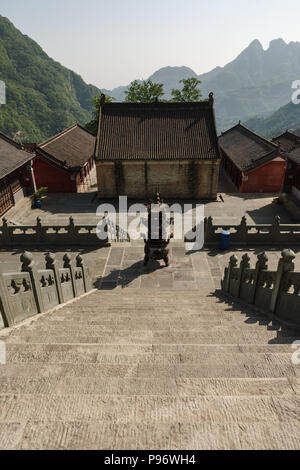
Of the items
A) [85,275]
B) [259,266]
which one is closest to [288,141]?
[259,266]

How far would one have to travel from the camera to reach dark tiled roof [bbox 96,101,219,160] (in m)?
24.6

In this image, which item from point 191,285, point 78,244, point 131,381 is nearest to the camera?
point 131,381

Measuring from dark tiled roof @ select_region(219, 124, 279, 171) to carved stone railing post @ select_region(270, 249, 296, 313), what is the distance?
2071cm

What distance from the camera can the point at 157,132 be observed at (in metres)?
26.3

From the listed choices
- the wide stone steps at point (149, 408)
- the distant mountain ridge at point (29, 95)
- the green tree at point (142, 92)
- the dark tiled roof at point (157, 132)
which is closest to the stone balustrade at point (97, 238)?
the dark tiled roof at point (157, 132)

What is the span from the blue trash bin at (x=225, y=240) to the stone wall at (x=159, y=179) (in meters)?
10.9

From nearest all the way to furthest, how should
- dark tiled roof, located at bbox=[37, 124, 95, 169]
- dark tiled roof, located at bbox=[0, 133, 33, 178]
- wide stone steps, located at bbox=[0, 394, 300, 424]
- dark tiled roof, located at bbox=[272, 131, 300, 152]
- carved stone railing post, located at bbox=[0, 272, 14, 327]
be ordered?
1. wide stone steps, located at bbox=[0, 394, 300, 424]
2. carved stone railing post, located at bbox=[0, 272, 14, 327]
3. dark tiled roof, located at bbox=[0, 133, 33, 178]
4. dark tiled roof, located at bbox=[37, 124, 95, 169]
5. dark tiled roof, located at bbox=[272, 131, 300, 152]

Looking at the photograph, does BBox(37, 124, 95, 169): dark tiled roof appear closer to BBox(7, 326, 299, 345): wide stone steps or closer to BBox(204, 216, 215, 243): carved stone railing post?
BBox(204, 216, 215, 243): carved stone railing post

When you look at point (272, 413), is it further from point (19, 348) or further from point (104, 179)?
point (104, 179)

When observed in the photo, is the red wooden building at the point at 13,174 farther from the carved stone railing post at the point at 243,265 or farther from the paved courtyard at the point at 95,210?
the carved stone railing post at the point at 243,265

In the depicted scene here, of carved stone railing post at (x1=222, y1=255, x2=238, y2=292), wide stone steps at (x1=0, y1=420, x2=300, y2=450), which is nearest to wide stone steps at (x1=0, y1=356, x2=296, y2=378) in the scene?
wide stone steps at (x1=0, y1=420, x2=300, y2=450)

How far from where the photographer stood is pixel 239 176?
27.8 metres
